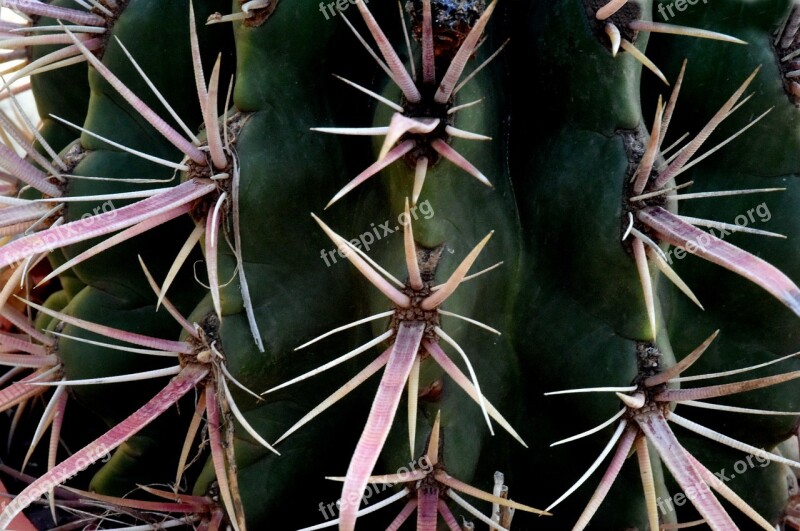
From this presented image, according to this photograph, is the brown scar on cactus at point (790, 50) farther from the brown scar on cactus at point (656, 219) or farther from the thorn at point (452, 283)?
the thorn at point (452, 283)

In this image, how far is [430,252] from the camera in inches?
30.9

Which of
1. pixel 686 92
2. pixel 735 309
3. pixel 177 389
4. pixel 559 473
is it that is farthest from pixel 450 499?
pixel 686 92

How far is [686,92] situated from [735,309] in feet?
0.92

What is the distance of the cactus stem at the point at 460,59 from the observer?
A: 2.26ft

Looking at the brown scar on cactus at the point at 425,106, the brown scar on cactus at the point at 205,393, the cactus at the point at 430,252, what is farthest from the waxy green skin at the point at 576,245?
the brown scar on cactus at the point at 205,393

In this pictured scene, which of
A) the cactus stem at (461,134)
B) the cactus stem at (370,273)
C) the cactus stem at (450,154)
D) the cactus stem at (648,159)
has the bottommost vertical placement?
the cactus stem at (370,273)

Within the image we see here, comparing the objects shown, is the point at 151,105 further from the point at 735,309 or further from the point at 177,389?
the point at 735,309

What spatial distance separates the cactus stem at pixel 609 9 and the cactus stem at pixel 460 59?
0.45 ft

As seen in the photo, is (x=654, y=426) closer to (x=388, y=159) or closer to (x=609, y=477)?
(x=609, y=477)

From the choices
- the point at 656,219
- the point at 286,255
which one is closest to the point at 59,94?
the point at 286,255
